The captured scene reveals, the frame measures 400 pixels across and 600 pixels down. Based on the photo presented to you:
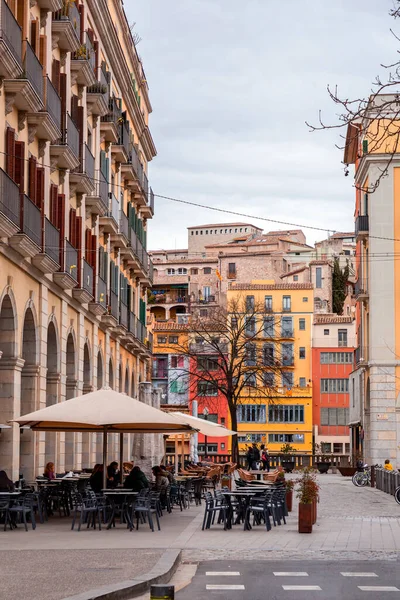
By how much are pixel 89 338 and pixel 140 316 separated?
21.0 meters

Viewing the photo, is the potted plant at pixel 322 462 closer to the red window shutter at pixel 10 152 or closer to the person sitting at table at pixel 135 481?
the person sitting at table at pixel 135 481

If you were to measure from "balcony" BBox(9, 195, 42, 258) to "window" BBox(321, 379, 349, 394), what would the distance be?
72326 mm

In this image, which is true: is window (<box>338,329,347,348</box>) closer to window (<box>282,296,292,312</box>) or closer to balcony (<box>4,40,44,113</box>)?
window (<box>282,296,292,312</box>)

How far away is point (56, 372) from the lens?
107 feet

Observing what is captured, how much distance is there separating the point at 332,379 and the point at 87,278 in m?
64.7

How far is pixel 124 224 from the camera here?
1944 inches

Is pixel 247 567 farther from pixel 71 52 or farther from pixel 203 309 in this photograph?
pixel 203 309

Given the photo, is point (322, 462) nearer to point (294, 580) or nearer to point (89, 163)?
point (89, 163)

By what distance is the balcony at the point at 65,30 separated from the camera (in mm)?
31969

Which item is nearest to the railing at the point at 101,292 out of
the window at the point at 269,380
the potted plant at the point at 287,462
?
the window at the point at 269,380

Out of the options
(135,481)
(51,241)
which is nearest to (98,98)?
(51,241)

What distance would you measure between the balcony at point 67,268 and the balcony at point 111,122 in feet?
32.3

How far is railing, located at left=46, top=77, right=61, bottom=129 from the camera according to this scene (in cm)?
2961

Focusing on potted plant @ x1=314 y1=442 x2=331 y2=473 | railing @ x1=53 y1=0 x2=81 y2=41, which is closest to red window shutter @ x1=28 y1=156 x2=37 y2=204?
railing @ x1=53 y1=0 x2=81 y2=41
